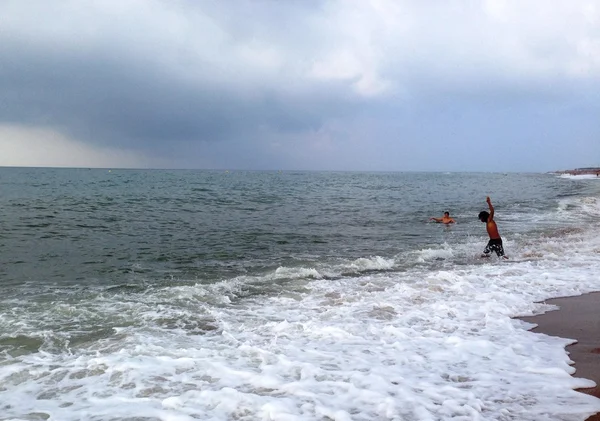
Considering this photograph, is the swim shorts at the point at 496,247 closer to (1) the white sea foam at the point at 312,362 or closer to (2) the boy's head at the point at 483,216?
(2) the boy's head at the point at 483,216

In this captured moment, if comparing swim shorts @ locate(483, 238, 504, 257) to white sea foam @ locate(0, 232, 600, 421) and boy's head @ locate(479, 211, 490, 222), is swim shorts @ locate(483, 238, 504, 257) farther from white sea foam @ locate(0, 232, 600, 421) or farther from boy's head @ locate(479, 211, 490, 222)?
white sea foam @ locate(0, 232, 600, 421)

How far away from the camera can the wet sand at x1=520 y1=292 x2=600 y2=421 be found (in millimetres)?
4773

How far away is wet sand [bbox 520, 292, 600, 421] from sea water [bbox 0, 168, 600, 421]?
168 millimetres

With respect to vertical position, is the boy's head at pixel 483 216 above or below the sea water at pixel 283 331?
above

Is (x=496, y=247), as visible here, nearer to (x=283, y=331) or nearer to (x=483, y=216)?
(x=483, y=216)

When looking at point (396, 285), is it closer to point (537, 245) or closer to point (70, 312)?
point (70, 312)

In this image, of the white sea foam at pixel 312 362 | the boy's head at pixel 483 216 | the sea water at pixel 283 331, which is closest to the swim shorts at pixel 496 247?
the sea water at pixel 283 331

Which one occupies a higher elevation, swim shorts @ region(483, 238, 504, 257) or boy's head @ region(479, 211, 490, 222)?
boy's head @ region(479, 211, 490, 222)

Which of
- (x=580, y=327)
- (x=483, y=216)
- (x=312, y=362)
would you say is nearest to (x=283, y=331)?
(x=312, y=362)

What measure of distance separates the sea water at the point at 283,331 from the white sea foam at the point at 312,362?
2 cm

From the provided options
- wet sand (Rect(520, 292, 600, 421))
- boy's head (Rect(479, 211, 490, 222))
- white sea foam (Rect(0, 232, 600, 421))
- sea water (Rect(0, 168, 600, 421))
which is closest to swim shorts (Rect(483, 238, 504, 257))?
sea water (Rect(0, 168, 600, 421))

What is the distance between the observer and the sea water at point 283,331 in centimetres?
409

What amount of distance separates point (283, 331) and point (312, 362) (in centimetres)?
123

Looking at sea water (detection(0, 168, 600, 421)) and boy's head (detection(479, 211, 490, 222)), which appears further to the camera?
boy's head (detection(479, 211, 490, 222))
